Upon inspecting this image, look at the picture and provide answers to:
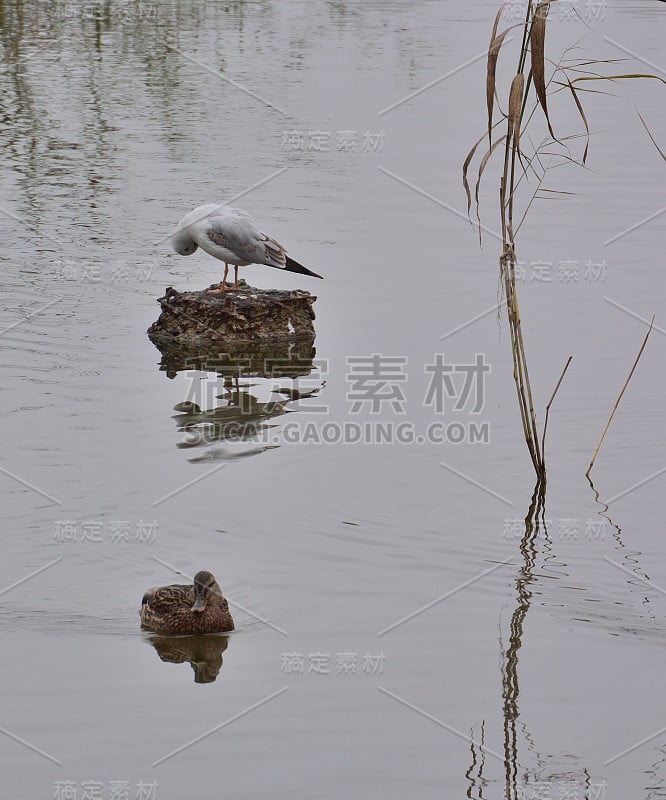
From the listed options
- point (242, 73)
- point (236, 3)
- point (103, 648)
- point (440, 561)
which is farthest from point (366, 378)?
point (236, 3)

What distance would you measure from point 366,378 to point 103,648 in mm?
3983

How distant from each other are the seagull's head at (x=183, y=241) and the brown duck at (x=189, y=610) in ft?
15.2

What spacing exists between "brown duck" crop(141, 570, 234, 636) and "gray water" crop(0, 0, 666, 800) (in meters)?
0.10

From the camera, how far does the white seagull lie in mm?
9727

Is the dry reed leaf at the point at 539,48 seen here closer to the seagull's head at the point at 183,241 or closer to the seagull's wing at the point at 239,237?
the seagull's wing at the point at 239,237

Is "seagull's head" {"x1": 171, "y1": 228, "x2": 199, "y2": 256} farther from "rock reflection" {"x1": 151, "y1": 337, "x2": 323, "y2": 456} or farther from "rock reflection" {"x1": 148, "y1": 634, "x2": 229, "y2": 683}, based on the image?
"rock reflection" {"x1": 148, "y1": 634, "x2": 229, "y2": 683}

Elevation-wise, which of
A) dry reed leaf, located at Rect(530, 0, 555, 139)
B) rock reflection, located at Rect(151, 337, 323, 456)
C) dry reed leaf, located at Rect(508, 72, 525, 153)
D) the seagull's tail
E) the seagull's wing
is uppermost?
dry reed leaf, located at Rect(530, 0, 555, 139)

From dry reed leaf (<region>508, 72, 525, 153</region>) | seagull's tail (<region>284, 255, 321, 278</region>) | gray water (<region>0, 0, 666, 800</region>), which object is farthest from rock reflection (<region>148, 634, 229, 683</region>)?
seagull's tail (<region>284, 255, 321, 278</region>)

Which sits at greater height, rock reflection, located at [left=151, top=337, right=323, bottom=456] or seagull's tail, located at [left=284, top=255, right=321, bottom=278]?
seagull's tail, located at [left=284, top=255, right=321, bottom=278]

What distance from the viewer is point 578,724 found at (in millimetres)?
4957

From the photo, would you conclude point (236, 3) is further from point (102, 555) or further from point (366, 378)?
point (102, 555)

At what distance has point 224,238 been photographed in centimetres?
977

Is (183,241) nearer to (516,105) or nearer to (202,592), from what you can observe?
(516,105)

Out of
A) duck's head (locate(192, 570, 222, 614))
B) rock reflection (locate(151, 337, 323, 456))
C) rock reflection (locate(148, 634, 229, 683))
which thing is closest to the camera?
rock reflection (locate(148, 634, 229, 683))
